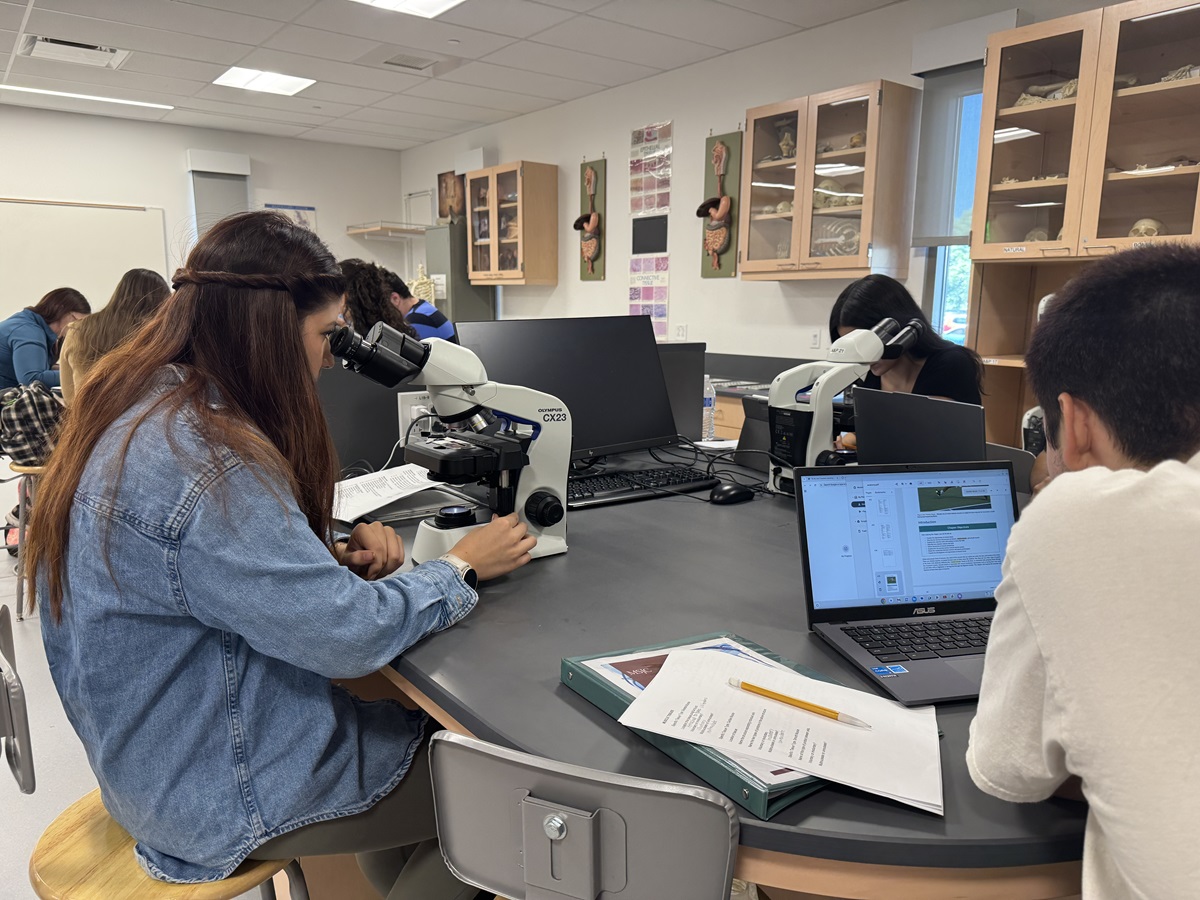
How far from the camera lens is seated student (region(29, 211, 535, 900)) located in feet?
2.96

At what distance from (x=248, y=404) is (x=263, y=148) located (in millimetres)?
6638

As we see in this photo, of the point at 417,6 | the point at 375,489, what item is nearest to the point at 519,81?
the point at 417,6

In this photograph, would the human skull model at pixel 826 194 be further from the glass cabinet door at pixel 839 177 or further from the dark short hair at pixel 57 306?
the dark short hair at pixel 57 306

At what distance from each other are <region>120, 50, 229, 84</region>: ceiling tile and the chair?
4.92 metres

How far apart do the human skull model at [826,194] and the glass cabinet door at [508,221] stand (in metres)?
2.50

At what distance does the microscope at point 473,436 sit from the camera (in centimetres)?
122

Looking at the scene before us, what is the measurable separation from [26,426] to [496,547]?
2.88 meters

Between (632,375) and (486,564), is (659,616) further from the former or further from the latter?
(632,375)

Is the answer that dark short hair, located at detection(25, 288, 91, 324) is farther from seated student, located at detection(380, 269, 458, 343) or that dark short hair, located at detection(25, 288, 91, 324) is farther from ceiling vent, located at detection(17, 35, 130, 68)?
seated student, located at detection(380, 269, 458, 343)

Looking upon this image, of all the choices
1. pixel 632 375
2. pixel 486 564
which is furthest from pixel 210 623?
pixel 632 375

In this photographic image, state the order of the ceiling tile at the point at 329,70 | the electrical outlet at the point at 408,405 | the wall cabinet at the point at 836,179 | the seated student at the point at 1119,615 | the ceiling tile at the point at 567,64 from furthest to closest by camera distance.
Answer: the ceiling tile at the point at 329,70 < the ceiling tile at the point at 567,64 < the wall cabinet at the point at 836,179 < the electrical outlet at the point at 408,405 < the seated student at the point at 1119,615

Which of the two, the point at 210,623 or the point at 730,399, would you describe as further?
the point at 730,399

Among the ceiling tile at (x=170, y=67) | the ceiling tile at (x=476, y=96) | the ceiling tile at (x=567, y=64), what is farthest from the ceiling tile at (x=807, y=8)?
the ceiling tile at (x=170, y=67)

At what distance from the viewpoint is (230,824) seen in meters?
0.97
